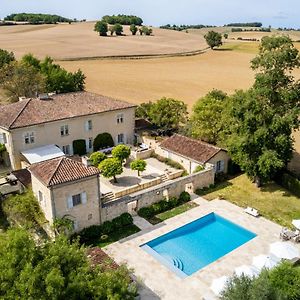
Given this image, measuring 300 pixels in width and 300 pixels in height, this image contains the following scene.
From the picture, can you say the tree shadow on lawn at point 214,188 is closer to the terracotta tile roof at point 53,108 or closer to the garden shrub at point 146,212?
the garden shrub at point 146,212

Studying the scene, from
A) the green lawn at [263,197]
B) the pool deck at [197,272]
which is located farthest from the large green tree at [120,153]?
the pool deck at [197,272]

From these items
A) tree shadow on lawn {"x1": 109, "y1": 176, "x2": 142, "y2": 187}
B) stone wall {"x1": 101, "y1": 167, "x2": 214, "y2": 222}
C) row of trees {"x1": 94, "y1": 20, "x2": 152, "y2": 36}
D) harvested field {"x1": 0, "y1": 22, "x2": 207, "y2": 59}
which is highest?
row of trees {"x1": 94, "y1": 20, "x2": 152, "y2": 36}

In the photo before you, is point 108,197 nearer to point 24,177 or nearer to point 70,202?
point 70,202

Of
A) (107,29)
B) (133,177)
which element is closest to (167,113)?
(133,177)

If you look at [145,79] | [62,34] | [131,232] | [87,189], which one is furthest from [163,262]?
[62,34]

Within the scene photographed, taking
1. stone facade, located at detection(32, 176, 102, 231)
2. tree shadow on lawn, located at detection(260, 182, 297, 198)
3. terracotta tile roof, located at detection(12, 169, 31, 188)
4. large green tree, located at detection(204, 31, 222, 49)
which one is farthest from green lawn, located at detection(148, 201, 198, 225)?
large green tree, located at detection(204, 31, 222, 49)

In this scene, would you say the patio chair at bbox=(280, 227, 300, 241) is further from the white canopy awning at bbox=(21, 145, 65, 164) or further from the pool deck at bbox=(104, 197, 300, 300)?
the white canopy awning at bbox=(21, 145, 65, 164)

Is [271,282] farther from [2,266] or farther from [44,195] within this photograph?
[44,195]
